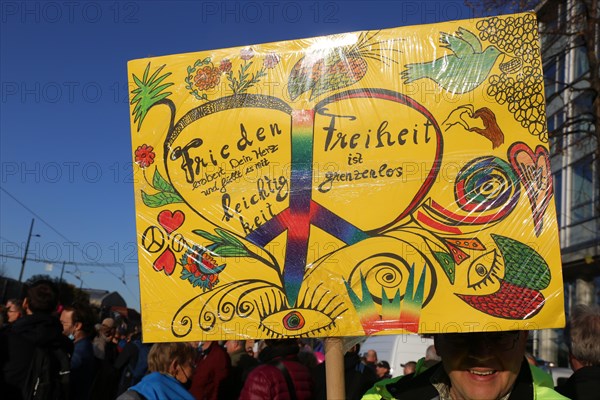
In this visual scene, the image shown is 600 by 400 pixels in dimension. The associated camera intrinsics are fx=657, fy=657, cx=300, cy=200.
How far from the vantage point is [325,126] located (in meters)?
2.61

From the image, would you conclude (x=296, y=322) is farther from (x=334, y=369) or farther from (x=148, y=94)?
(x=148, y=94)

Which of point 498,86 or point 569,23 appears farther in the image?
point 569,23

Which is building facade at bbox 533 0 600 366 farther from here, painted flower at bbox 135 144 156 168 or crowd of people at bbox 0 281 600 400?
painted flower at bbox 135 144 156 168

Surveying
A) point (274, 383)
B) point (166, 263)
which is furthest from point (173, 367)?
point (166, 263)

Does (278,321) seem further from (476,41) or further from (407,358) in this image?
(407,358)

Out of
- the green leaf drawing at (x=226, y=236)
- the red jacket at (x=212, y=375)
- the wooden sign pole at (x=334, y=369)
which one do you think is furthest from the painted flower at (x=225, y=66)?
the red jacket at (x=212, y=375)

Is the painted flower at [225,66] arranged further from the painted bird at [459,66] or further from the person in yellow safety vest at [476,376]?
the person in yellow safety vest at [476,376]

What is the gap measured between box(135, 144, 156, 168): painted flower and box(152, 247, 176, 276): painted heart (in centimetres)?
37

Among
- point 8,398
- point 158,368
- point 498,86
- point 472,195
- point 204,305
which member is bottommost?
point 8,398

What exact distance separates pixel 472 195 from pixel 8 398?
3780 millimetres

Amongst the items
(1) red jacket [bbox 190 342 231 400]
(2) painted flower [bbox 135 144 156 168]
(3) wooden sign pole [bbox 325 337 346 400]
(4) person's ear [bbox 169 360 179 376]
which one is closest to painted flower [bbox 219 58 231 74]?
(2) painted flower [bbox 135 144 156 168]

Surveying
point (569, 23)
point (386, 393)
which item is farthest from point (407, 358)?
point (386, 393)

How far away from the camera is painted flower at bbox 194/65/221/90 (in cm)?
272

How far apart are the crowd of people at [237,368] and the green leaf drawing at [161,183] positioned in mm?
1125
